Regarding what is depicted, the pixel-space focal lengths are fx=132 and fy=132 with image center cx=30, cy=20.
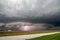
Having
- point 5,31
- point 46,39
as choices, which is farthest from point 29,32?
point 46,39

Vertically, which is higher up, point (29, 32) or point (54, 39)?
point (29, 32)

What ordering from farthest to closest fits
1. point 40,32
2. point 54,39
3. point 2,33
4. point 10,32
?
point 40,32
point 10,32
point 2,33
point 54,39

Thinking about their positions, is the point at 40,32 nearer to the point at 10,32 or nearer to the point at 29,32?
the point at 29,32

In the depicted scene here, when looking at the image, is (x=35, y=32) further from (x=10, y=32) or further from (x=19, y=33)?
(x=10, y=32)

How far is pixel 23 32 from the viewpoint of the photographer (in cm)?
1806

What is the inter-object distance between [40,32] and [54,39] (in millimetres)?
7761

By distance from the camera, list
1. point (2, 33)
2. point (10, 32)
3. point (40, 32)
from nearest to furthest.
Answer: point (2, 33) < point (10, 32) < point (40, 32)

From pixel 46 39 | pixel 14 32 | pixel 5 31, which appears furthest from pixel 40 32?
pixel 46 39

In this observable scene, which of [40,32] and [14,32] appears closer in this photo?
A: [14,32]

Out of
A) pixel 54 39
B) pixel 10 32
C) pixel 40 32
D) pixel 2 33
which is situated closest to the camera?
pixel 54 39

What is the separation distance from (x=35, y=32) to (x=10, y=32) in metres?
3.54

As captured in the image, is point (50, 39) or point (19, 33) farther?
point (19, 33)

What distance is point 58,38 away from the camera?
1188cm

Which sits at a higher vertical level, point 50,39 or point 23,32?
point 23,32
